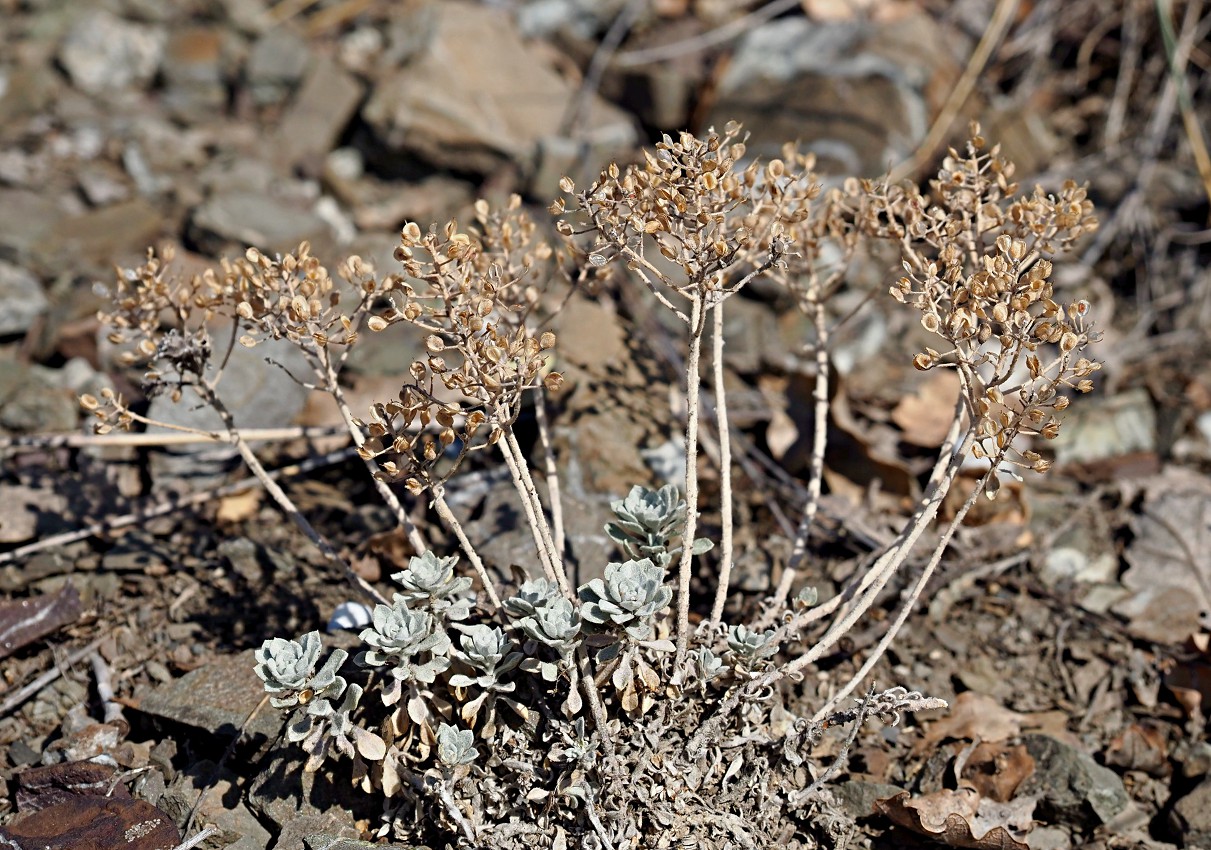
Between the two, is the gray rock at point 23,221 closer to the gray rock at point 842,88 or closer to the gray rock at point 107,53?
the gray rock at point 107,53

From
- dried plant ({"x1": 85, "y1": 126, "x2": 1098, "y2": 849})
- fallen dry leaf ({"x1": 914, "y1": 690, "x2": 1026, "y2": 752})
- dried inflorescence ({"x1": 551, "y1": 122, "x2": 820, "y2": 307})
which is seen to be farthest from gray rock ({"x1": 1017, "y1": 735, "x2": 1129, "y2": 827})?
dried inflorescence ({"x1": 551, "y1": 122, "x2": 820, "y2": 307})

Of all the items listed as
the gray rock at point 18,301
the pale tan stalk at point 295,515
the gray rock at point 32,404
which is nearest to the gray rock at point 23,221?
the gray rock at point 18,301

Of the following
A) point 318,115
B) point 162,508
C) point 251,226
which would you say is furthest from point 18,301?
point 318,115

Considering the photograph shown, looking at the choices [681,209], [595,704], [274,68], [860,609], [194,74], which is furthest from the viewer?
[194,74]

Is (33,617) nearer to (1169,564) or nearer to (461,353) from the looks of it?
(461,353)

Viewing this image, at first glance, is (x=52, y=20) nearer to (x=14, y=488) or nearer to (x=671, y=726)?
(x=14, y=488)

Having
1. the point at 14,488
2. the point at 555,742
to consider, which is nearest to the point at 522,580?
the point at 555,742
